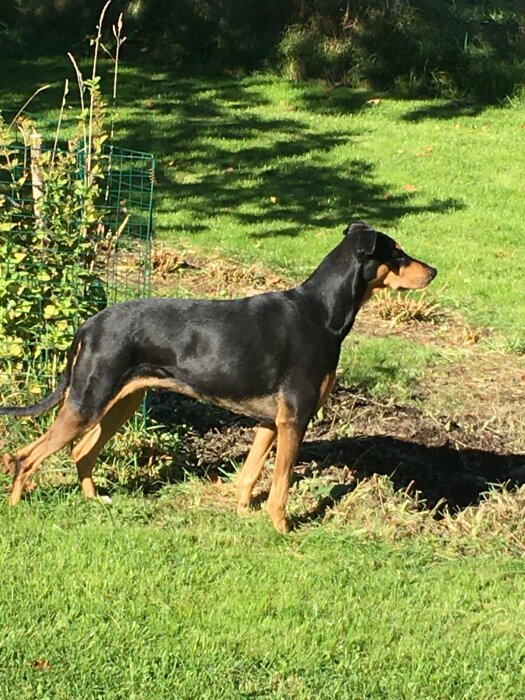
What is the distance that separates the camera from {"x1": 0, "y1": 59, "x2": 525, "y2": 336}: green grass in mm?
12125

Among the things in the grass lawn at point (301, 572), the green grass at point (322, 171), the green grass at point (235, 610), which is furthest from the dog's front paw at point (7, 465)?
the green grass at point (322, 171)

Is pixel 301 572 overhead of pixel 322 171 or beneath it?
overhead

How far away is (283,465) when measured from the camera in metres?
6.22

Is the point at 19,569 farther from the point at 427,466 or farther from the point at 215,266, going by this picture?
the point at 215,266

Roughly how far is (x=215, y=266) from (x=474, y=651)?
6365 millimetres

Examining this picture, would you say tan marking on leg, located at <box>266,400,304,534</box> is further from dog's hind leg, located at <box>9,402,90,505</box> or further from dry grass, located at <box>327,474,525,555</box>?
dog's hind leg, located at <box>9,402,90,505</box>

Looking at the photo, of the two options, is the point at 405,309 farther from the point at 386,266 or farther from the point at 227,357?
the point at 227,357

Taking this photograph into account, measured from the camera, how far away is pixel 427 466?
758cm

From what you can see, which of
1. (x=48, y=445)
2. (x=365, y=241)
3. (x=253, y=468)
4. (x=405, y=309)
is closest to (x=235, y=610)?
(x=253, y=468)

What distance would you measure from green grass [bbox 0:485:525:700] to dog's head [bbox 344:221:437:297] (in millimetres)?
1451

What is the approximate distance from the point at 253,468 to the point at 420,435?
71.2 inches

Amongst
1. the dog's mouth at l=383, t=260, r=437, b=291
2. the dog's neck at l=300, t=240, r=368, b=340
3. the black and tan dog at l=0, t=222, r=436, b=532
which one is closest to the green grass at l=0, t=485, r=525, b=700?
the black and tan dog at l=0, t=222, r=436, b=532

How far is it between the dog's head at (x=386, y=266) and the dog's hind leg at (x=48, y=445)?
1.79 metres

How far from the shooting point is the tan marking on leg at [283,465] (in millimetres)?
6203
